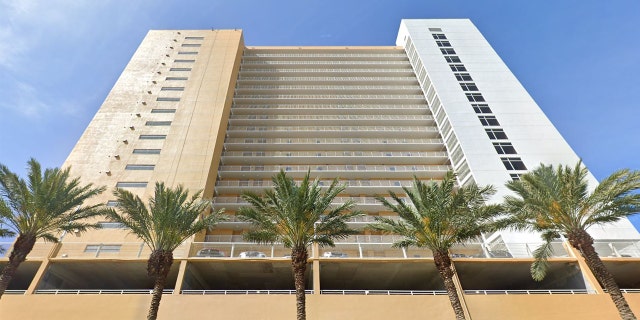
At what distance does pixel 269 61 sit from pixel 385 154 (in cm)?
2479

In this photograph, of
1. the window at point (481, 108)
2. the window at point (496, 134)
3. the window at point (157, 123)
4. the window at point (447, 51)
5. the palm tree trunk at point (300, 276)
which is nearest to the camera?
the palm tree trunk at point (300, 276)

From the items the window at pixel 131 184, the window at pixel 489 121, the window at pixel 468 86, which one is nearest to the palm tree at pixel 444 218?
the window at pixel 489 121

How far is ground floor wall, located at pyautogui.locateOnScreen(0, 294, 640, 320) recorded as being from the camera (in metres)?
17.2

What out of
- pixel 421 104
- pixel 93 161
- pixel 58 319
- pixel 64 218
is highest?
pixel 421 104

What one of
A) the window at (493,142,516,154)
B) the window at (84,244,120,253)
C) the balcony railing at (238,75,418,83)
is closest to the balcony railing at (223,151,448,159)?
the window at (493,142,516,154)

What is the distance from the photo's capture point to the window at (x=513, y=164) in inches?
1286

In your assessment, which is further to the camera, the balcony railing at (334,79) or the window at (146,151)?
the balcony railing at (334,79)

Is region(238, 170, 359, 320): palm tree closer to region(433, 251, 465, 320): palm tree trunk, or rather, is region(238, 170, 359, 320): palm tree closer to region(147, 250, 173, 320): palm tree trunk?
region(147, 250, 173, 320): palm tree trunk

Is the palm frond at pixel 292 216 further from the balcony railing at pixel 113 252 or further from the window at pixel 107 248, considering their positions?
the window at pixel 107 248

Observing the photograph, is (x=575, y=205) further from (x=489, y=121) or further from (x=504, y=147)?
(x=489, y=121)

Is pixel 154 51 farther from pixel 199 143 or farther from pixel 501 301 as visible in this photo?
pixel 501 301

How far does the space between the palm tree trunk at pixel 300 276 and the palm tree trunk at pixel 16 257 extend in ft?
43.7

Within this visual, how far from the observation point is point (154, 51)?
46875 millimetres

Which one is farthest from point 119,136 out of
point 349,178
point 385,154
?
point 385,154
